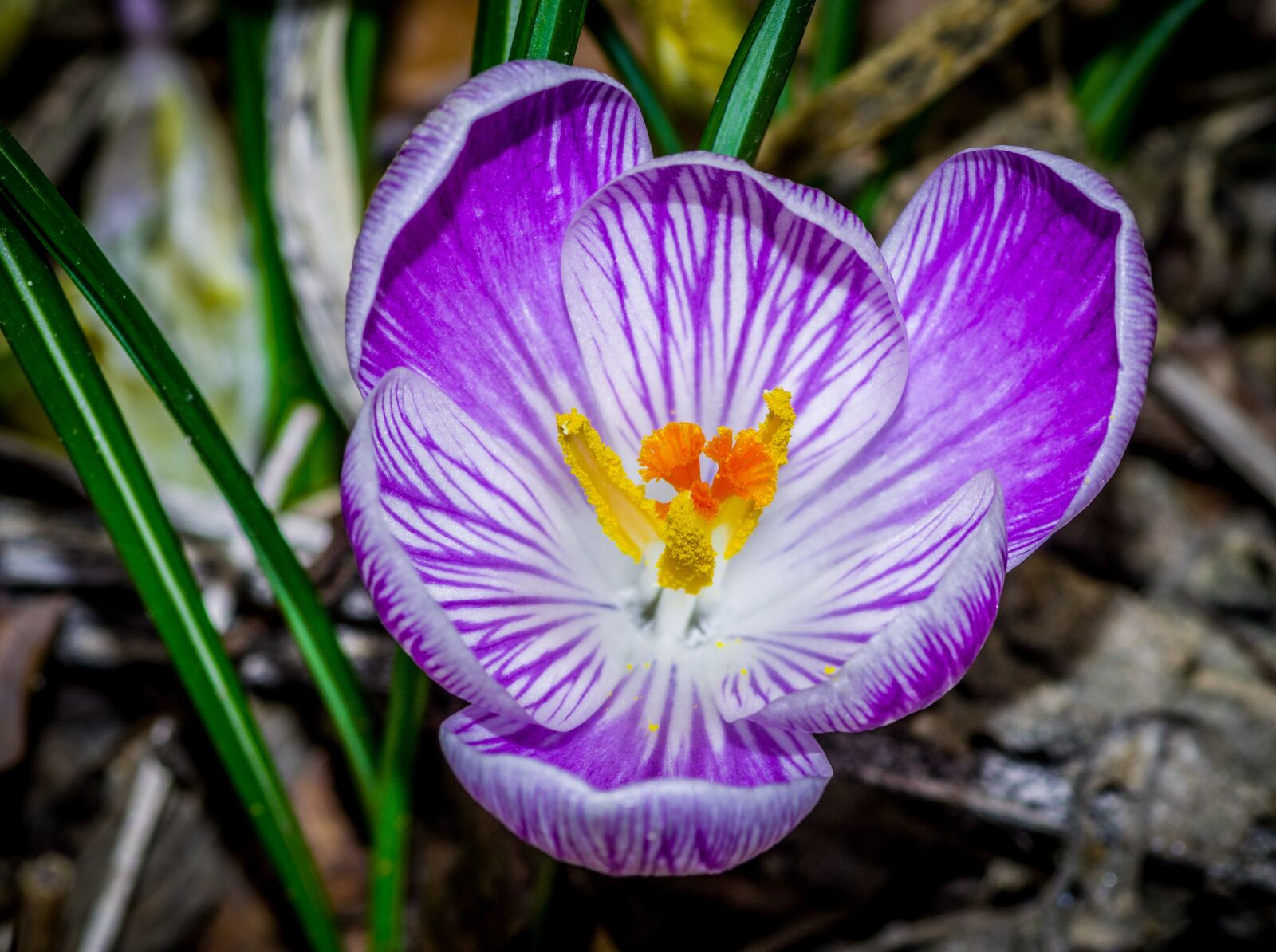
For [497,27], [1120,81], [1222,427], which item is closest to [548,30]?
[497,27]

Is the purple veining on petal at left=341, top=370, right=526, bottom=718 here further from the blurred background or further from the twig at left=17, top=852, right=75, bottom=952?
the twig at left=17, top=852, right=75, bottom=952

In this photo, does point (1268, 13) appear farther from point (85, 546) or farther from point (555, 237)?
point (85, 546)

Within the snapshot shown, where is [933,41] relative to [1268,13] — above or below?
above

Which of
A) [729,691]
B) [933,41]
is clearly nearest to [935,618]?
[729,691]

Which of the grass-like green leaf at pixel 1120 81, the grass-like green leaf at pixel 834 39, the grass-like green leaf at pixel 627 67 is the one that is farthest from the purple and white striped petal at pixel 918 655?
the grass-like green leaf at pixel 1120 81

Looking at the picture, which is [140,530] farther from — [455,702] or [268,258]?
[268,258]
